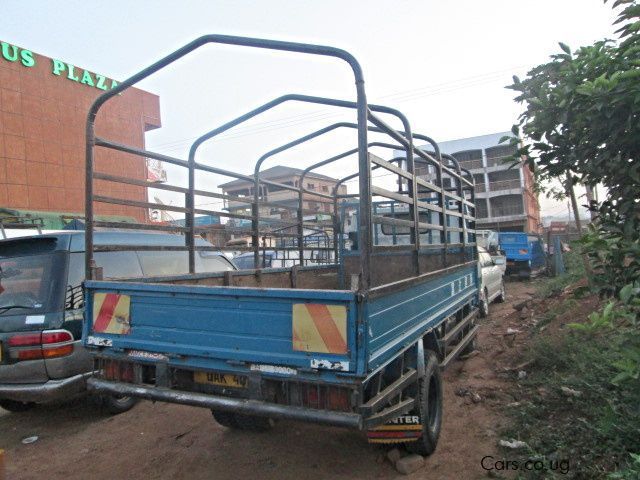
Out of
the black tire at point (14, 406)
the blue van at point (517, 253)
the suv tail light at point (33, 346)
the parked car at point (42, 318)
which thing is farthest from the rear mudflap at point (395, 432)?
the blue van at point (517, 253)

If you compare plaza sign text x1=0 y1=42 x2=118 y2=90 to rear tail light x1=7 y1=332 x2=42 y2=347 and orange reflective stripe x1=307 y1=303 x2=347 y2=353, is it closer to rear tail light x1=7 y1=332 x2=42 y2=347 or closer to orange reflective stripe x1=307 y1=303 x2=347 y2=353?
rear tail light x1=7 y1=332 x2=42 y2=347

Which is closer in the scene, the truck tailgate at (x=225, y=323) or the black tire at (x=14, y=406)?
the truck tailgate at (x=225, y=323)

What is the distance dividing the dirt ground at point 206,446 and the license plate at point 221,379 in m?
0.92

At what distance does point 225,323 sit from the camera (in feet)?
9.70

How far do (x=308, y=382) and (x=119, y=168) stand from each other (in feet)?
83.1

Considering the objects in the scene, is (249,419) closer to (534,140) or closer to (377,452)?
(377,452)

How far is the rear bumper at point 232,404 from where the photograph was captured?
8.39ft

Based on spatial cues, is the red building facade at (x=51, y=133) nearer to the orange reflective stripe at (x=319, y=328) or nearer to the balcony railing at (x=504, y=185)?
the orange reflective stripe at (x=319, y=328)

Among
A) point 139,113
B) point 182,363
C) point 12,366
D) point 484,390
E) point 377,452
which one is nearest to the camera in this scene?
point 182,363

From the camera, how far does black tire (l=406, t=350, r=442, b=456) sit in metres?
3.45

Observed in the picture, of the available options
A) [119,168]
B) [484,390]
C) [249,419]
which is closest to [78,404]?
[249,419]

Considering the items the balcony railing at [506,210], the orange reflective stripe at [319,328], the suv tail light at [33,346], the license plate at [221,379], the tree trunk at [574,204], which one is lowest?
the license plate at [221,379]

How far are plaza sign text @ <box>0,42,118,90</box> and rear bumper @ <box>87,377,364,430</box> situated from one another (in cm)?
2348

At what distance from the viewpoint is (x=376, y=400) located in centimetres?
269
